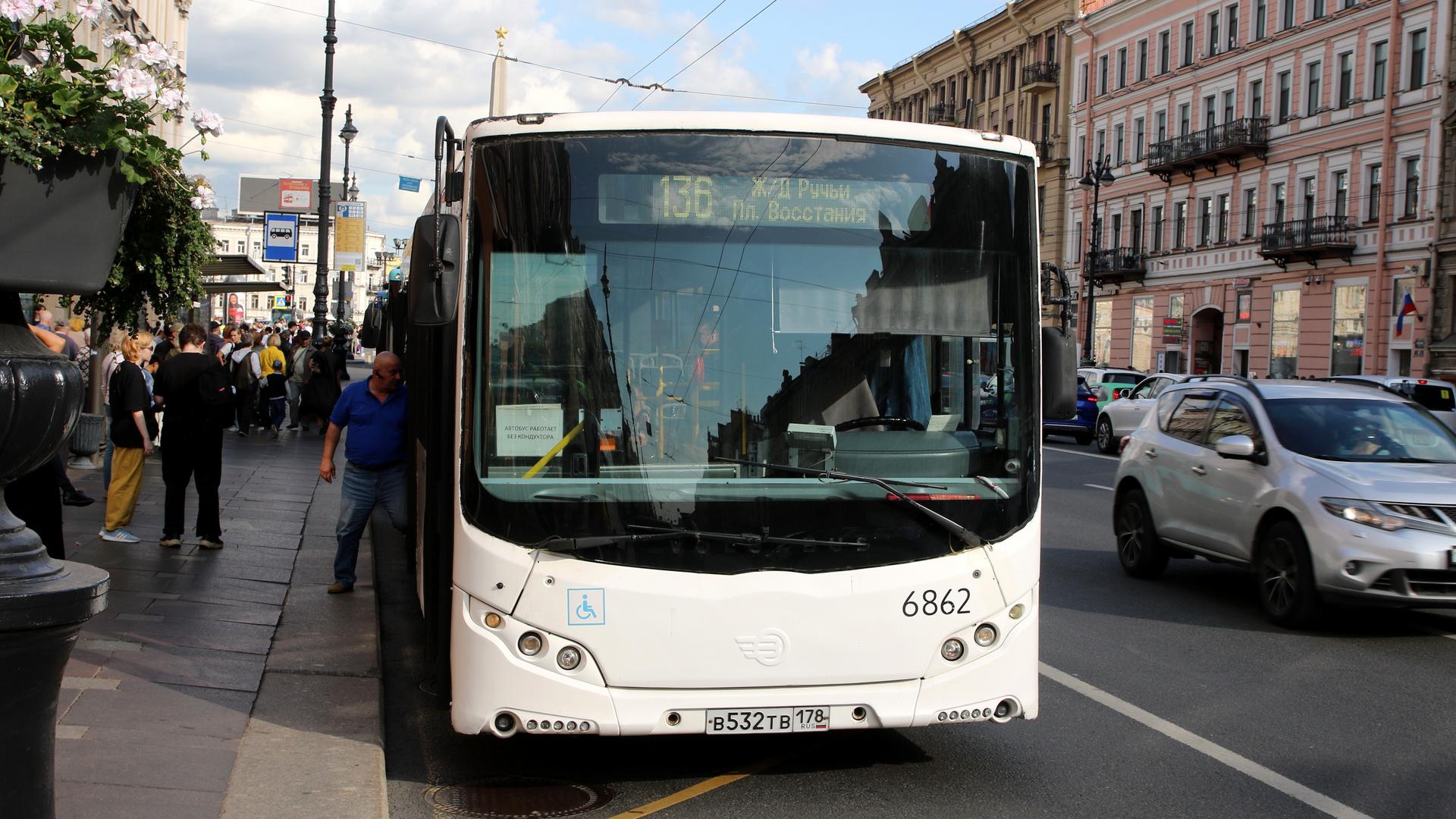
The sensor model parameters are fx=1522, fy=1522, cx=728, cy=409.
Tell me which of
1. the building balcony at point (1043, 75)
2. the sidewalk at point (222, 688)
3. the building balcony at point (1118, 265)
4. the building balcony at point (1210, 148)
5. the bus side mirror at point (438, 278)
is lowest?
the sidewalk at point (222, 688)

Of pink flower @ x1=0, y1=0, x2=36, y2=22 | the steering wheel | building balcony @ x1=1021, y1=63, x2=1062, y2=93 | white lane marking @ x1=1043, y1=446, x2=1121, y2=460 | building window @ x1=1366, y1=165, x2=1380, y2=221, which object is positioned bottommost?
white lane marking @ x1=1043, y1=446, x2=1121, y2=460

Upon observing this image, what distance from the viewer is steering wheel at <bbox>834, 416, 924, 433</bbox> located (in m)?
5.83

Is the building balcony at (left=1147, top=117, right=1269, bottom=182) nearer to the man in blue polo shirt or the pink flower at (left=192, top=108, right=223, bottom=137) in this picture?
the man in blue polo shirt

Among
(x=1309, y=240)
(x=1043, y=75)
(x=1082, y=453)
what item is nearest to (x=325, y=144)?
(x=1082, y=453)

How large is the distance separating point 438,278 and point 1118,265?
55163mm

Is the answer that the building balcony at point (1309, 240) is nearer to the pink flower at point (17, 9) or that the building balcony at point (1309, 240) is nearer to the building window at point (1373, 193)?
the building window at point (1373, 193)

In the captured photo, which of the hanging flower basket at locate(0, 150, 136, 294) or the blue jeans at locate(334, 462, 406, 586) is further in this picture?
the blue jeans at locate(334, 462, 406, 586)

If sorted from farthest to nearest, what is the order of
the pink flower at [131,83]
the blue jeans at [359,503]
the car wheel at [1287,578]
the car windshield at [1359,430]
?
the car windshield at [1359,430]
the blue jeans at [359,503]
the car wheel at [1287,578]
the pink flower at [131,83]

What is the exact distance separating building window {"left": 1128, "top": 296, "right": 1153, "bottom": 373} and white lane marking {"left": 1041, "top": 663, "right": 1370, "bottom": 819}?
5077 centimetres

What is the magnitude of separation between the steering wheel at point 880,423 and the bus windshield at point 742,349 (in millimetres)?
11

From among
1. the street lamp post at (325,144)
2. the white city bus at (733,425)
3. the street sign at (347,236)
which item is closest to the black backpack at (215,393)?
the white city bus at (733,425)

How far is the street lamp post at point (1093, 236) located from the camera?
51.3m

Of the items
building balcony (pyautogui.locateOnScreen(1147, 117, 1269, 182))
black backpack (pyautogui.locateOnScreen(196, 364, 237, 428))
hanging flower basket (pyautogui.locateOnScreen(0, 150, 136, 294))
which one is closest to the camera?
hanging flower basket (pyautogui.locateOnScreen(0, 150, 136, 294))

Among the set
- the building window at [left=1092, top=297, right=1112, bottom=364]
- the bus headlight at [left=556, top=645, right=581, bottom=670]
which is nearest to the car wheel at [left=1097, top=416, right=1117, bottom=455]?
the bus headlight at [left=556, top=645, right=581, bottom=670]
